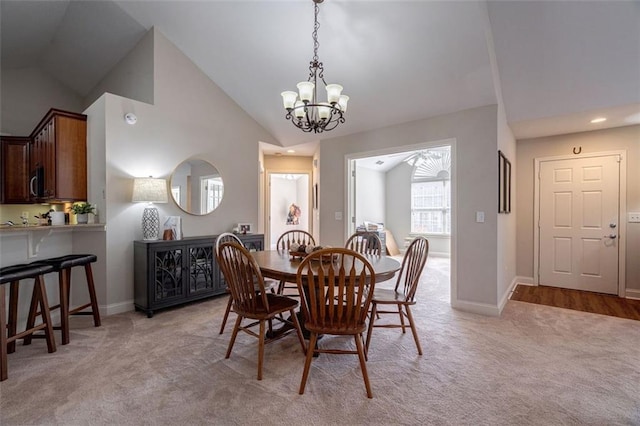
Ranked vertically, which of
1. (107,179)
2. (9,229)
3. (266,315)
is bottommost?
(266,315)

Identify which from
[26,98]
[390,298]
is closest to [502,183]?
[390,298]

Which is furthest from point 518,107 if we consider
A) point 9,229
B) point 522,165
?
point 9,229

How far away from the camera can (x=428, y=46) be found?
294 centimetres

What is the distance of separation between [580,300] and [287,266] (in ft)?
13.2

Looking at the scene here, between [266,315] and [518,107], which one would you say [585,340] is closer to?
[518,107]

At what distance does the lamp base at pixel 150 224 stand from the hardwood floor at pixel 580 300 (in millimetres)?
4640

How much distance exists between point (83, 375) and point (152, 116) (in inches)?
111

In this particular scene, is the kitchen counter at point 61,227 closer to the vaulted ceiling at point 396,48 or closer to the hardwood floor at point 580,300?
the vaulted ceiling at point 396,48

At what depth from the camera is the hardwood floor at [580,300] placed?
11.4ft

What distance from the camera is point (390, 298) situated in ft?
7.96

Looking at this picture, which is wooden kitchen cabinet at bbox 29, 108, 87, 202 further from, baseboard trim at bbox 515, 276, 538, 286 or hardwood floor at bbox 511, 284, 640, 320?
baseboard trim at bbox 515, 276, 538, 286

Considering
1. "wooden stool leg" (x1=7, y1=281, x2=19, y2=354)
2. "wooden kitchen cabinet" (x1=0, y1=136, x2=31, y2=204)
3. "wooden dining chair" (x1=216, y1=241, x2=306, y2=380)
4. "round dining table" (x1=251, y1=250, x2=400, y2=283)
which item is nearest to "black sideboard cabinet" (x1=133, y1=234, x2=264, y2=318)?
"wooden stool leg" (x1=7, y1=281, x2=19, y2=354)

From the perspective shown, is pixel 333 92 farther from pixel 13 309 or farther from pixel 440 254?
pixel 440 254

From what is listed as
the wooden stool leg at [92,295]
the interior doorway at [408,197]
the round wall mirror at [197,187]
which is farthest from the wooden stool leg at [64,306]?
the interior doorway at [408,197]
